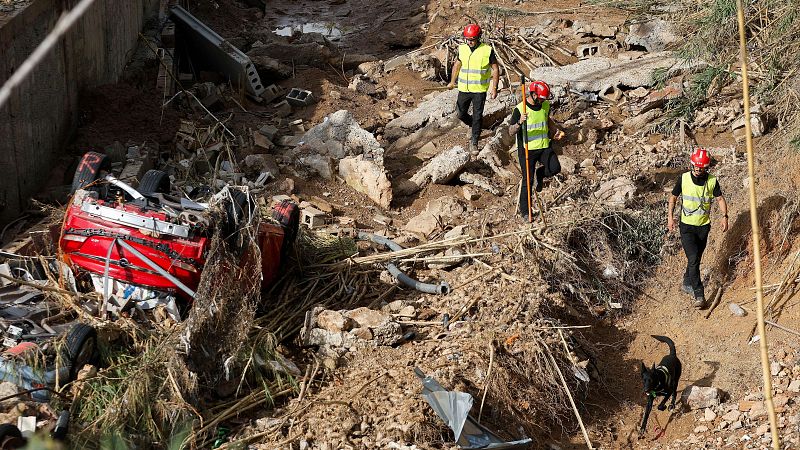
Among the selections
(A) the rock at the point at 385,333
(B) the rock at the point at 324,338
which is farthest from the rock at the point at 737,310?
(B) the rock at the point at 324,338

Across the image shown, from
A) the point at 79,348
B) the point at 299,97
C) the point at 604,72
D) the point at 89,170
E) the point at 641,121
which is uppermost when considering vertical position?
the point at 89,170

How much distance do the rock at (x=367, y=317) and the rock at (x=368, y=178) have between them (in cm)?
282

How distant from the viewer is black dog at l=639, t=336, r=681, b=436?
7.51 meters

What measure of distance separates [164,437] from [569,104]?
7871mm

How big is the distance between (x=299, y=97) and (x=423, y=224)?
3844 mm

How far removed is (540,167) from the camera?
1023 cm

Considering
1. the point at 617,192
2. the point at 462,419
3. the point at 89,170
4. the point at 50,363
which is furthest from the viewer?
the point at 617,192

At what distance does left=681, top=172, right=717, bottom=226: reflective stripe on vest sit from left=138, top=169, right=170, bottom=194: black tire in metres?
4.61

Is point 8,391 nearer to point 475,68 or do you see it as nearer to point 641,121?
point 475,68

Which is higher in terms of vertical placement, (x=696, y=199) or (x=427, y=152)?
(x=696, y=199)

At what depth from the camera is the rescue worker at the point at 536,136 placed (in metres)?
9.73

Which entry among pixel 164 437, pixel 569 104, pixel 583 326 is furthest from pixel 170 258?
pixel 569 104

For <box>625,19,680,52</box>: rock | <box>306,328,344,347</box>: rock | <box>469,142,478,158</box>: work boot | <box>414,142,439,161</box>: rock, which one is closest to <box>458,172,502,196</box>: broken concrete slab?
<box>469,142,478,158</box>: work boot

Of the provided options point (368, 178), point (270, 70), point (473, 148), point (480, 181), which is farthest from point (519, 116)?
point (270, 70)
